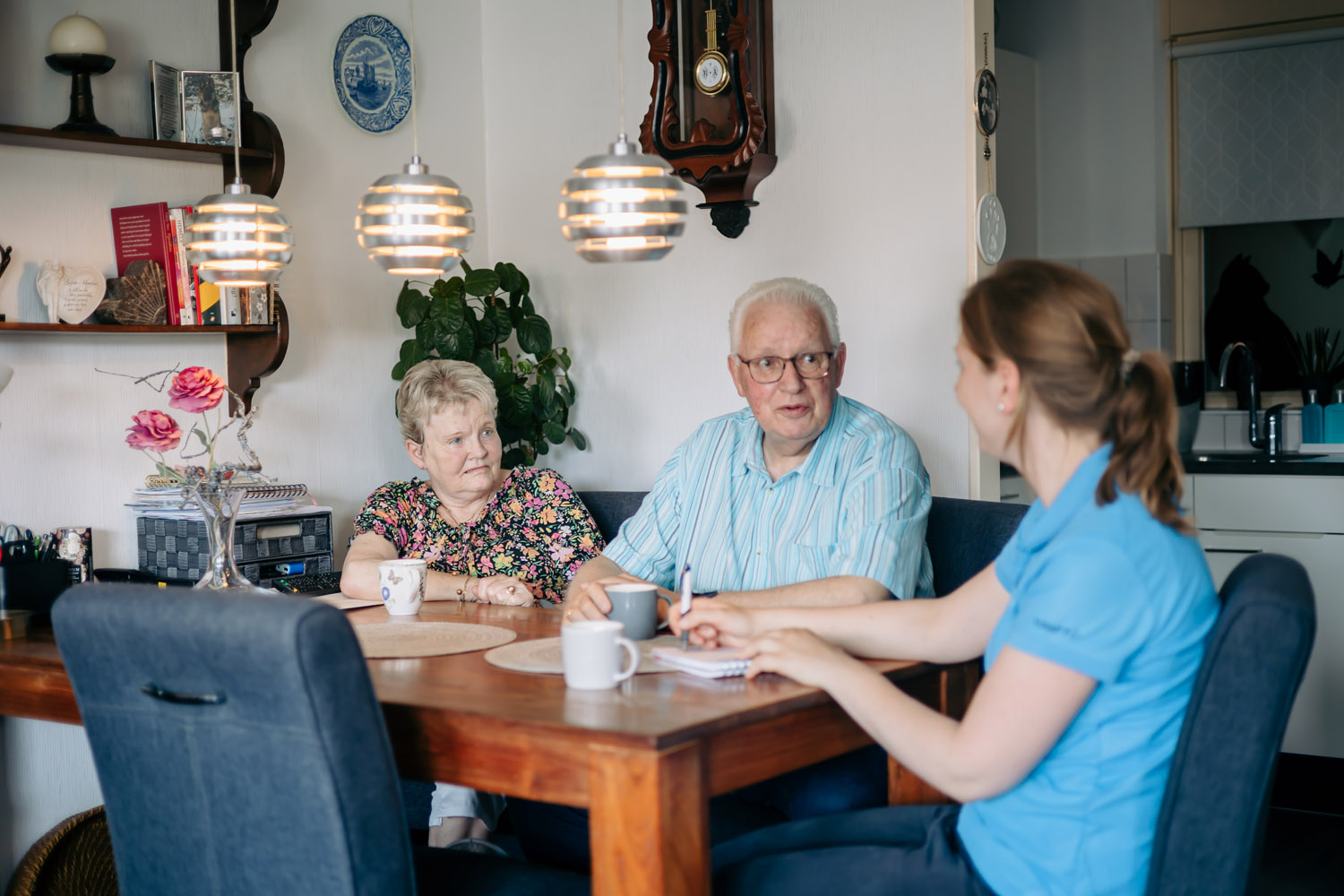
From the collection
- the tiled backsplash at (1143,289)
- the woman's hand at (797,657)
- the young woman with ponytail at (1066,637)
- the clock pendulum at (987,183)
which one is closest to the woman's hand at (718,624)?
the woman's hand at (797,657)

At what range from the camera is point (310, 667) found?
4.24 ft

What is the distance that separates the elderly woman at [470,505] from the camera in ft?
9.10

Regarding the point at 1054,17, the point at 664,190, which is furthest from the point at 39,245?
the point at 1054,17

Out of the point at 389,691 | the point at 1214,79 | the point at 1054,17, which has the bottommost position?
the point at 389,691

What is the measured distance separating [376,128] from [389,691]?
2.33 metres

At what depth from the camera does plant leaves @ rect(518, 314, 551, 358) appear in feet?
11.2

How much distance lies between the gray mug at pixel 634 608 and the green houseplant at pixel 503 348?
159 centimetres

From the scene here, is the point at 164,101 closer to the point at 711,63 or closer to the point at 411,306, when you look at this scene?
the point at 411,306

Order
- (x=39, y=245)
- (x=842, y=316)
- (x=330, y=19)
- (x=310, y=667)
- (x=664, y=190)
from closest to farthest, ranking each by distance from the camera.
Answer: (x=310, y=667)
(x=664, y=190)
(x=39, y=245)
(x=842, y=316)
(x=330, y=19)

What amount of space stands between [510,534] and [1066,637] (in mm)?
1739

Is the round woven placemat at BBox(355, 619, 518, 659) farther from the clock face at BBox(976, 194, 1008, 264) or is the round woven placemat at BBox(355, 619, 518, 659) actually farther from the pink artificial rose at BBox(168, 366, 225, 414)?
the clock face at BBox(976, 194, 1008, 264)

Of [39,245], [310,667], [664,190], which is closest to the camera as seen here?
[310,667]

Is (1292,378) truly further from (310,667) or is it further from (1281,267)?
(310,667)

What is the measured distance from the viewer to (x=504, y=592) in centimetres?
237
